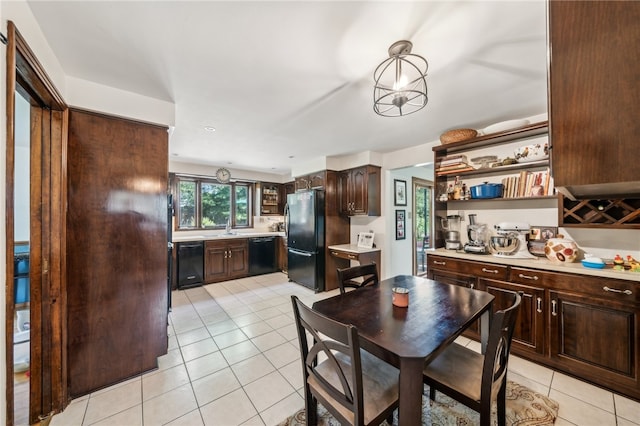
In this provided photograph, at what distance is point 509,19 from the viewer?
4.42ft

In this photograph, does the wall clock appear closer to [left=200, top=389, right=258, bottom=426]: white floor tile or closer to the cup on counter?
[left=200, top=389, right=258, bottom=426]: white floor tile

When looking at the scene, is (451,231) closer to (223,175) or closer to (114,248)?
(114,248)

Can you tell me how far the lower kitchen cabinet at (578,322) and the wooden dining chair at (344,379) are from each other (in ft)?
5.52

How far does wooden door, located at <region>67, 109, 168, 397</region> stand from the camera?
5.87 ft

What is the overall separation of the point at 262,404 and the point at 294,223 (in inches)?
128

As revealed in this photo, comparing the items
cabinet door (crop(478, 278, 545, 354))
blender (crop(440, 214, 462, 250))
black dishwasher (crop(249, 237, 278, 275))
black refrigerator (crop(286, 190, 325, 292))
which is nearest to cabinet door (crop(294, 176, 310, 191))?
black refrigerator (crop(286, 190, 325, 292))

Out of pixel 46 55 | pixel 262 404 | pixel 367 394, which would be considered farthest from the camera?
pixel 262 404

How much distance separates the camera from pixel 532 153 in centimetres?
248

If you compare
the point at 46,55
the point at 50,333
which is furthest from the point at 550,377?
the point at 46,55

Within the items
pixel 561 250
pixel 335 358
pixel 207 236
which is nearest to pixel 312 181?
pixel 207 236

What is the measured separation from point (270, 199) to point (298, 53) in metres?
4.80

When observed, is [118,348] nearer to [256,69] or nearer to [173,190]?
[256,69]

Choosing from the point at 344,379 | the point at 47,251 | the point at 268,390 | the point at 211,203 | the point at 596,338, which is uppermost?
the point at 211,203

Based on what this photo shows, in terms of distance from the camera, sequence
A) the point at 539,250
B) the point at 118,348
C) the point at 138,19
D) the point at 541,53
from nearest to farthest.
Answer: the point at 138,19, the point at 541,53, the point at 118,348, the point at 539,250
